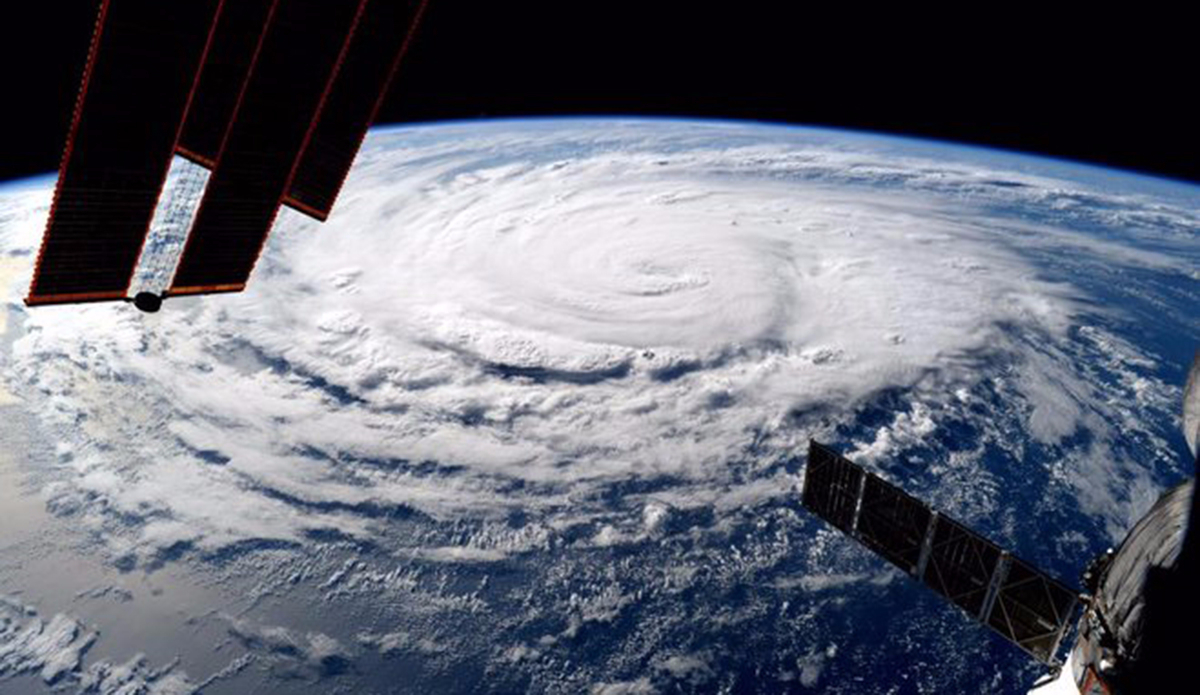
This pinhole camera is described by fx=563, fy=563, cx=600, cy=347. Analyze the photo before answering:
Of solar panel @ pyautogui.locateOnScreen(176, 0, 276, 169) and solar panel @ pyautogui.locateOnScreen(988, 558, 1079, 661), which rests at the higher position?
solar panel @ pyautogui.locateOnScreen(176, 0, 276, 169)

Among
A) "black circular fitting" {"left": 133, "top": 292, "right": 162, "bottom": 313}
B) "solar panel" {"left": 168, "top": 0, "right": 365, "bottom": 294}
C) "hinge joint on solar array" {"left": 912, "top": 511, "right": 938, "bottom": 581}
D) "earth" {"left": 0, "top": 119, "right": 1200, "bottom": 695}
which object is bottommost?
"earth" {"left": 0, "top": 119, "right": 1200, "bottom": 695}

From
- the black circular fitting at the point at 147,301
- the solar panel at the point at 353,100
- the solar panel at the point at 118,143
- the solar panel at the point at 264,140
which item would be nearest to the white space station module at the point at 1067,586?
the solar panel at the point at 353,100

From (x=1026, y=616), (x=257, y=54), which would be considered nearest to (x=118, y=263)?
(x=257, y=54)

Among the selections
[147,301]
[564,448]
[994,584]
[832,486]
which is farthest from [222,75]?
[564,448]

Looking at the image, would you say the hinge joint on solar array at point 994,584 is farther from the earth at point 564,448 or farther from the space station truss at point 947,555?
the earth at point 564,448

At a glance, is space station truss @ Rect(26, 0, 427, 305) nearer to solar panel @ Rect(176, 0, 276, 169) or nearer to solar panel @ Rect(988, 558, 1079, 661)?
solar panel @ Rect(176, 0, 276, 169)

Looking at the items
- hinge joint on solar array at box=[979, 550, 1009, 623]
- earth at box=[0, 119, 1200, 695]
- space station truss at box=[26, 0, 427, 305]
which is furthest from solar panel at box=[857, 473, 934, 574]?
earth at box=[0, 119, 1200, 695]

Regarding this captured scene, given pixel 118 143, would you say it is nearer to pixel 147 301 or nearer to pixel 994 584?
pixel 147 301
